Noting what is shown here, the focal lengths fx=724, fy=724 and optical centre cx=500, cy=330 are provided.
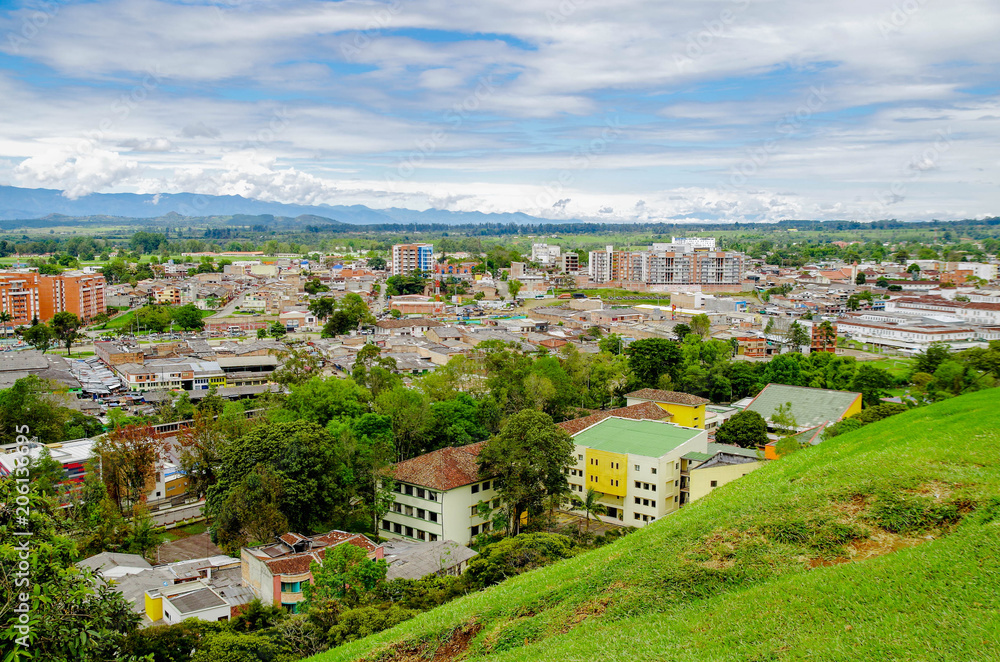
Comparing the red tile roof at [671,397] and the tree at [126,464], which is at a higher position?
the red tile roof at [671,397]

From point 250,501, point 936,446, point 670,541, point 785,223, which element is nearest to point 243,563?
point 250,501

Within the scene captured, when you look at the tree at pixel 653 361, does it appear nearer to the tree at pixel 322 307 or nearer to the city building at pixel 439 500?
the city building at pixel 439 500

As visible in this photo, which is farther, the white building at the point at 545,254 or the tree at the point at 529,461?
the white building at the point at 545,254

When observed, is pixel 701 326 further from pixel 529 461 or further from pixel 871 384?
pixel 529 461

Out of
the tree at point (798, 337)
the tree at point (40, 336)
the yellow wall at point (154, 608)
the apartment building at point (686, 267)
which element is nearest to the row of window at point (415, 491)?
the yellow wall at point (154, 608)

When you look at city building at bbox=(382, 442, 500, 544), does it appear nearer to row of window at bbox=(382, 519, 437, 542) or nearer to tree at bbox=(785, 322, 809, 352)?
row of window at bbox=(382, 519, 437, 542)

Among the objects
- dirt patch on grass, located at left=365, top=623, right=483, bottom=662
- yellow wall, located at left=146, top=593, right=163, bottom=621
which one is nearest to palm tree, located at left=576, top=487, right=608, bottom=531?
yellow wall, located at left=146, top=593, right=163, bottom=621
